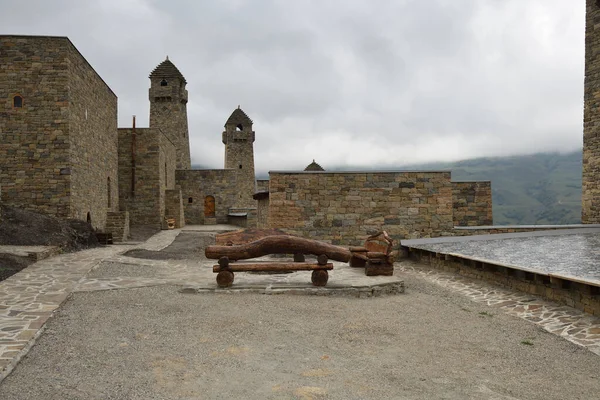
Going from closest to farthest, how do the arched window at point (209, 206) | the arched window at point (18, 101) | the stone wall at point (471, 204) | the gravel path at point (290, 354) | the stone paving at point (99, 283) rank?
1. the gravel path at point (290, 354)
2. the stone paving at point (99, 283)
3. the arched window at point (18, 101)
4. the stone wall at point (471, 204)
5. the arched window at point (209, 206)

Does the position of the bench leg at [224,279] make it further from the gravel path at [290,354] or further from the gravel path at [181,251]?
the gravel path at [181,251]

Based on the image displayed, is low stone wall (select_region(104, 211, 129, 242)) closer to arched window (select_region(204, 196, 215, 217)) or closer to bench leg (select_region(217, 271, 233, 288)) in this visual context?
bench leg (select_region(217, 271, 233, 288))

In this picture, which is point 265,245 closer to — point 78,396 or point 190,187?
point 78,396

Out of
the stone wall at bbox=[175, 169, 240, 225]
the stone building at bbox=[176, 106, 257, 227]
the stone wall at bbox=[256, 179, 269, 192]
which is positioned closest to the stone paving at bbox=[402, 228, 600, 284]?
the stone wall at bbox=[256, 179, 269, 192]

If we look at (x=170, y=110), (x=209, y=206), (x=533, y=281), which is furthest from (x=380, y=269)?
(x=170, y=110)

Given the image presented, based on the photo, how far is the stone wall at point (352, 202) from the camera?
13000 mm

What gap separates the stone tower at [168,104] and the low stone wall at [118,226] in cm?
1574

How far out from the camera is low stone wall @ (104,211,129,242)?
17.4 metres

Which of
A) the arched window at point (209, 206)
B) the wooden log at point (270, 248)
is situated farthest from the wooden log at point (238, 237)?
the arched window at point (209, 206)

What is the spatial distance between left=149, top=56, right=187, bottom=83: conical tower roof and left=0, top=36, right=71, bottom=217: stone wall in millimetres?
19298

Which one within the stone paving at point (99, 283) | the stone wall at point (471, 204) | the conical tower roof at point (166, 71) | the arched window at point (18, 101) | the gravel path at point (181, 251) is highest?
the conical tower roof at point (166, 71)

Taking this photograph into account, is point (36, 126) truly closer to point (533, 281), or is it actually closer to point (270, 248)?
point (270, 248)

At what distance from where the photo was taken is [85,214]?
1623 centimetres

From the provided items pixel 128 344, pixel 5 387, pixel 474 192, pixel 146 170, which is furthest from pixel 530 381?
pixel 146 170
